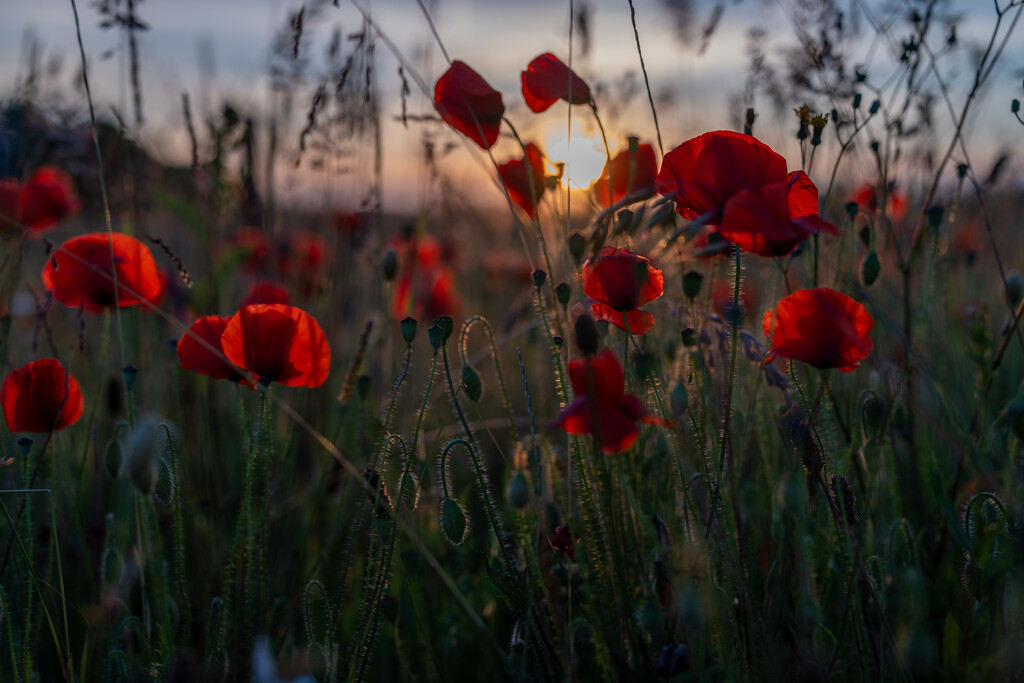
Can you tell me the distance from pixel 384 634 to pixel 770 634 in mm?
805

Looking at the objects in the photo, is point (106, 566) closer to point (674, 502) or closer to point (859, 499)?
point (674, 502)

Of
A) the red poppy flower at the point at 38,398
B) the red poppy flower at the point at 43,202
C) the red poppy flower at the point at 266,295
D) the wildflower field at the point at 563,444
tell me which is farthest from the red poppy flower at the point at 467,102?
the red poppy flower at the point at 43,202

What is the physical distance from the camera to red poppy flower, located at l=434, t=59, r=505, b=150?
1180 millimetres

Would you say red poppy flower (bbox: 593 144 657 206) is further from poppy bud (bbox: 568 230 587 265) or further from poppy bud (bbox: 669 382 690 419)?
poppy bud (bbox: 669 382 690 419)

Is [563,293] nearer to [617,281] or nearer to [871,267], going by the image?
[617,281]

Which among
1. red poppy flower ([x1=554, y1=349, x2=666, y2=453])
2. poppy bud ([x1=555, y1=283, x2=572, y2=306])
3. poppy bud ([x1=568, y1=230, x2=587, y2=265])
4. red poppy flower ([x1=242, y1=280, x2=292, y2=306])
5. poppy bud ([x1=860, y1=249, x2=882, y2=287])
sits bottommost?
red poppy flower ([x1=554, y1=349, x2=666, y2=453])

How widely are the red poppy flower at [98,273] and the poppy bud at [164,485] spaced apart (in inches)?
18.1

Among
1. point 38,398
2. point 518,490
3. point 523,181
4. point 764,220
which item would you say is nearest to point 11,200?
point 38,398

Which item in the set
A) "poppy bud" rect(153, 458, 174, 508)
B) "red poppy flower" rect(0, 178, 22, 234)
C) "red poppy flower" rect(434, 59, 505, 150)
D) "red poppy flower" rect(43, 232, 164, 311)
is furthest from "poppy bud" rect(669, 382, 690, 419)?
"red poppy flower" rect(0, 178, 22, 234)

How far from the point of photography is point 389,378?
2297 millimetres

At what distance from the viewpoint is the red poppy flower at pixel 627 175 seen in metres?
1.45

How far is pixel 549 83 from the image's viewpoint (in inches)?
49.4

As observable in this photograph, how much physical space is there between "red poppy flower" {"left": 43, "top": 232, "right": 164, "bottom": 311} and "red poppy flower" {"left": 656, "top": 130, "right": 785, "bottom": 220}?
3.58 feet

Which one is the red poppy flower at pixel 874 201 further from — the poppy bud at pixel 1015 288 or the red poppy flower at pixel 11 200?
the red poppy flower at pixel 11 200
